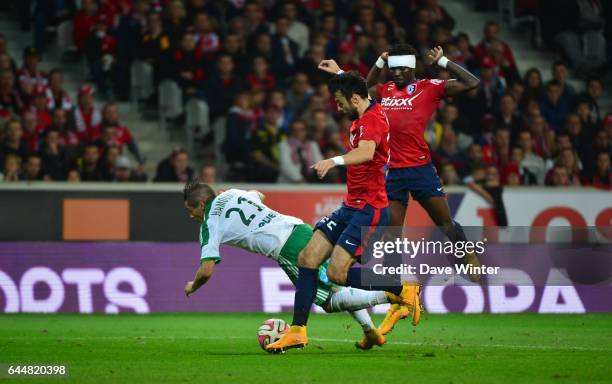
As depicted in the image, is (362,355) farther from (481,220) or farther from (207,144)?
(207,144)

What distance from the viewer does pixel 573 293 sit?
16750mm

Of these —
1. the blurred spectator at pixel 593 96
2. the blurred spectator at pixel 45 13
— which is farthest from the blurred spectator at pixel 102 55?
the blurred spectator at pixel 593 96

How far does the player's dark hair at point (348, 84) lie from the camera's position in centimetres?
1026

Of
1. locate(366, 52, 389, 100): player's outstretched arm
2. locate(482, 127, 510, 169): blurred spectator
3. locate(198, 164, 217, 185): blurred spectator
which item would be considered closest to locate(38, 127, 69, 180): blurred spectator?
locate(198, 164, 217, 185): blurred spectator

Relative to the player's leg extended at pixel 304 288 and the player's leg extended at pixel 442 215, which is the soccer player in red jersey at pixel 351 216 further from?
the player's leg extended at pixel 442 215

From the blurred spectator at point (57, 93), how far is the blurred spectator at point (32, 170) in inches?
67.1

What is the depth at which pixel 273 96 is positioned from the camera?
19.4 metres

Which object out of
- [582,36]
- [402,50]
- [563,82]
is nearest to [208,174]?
[402,50]

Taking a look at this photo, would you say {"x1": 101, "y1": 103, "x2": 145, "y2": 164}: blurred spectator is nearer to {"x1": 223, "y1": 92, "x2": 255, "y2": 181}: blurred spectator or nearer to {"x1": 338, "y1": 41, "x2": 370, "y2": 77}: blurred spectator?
{"x1": 223, "y1": 92, "x2": 255, "y2": 181}: blurred spectator

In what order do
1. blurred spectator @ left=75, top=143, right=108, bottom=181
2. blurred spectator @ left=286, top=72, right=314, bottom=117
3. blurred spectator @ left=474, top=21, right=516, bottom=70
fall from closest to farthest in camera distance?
blurred spectator @ left=75, top=143, right=108, bottom=181
blurred spectator @ left=286, top=72, right=314, bottom=117
blurred spectator @ left=474, top=21, right=516, bottom=70

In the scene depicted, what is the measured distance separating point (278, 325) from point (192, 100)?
9.81 meters

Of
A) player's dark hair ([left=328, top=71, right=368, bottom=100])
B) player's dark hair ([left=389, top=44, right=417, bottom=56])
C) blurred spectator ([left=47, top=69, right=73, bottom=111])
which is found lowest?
blurred spectator ([left=47, top=69, right=73, bottom=111])

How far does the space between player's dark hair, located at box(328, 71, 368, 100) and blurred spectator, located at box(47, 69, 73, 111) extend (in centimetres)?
952

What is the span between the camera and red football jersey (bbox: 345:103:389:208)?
1036cm
